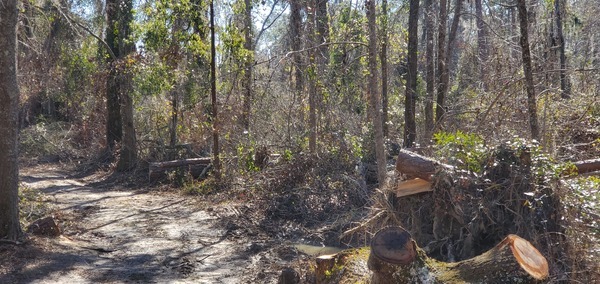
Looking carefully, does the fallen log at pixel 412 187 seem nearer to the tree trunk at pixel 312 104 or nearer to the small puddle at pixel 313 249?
the small puddle at pixel 313 249

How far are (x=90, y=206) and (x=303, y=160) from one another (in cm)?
454

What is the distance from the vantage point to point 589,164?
8.05 m

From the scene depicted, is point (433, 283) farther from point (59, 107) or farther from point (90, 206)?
point (59, 107)

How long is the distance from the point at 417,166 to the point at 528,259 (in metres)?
2.27

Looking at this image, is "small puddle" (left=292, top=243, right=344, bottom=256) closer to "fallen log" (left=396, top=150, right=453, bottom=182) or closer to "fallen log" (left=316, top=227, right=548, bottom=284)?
"fallen log" (left=396, top=150, right=453, bottom=182)

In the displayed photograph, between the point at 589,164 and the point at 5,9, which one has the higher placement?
the point at 5,9

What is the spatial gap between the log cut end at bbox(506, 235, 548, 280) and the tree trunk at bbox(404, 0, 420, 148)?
10478 mm

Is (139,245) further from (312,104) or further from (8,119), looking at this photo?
(312,104)

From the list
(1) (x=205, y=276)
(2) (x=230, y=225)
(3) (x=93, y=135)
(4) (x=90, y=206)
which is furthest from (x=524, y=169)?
(3) (x=93, y=135)

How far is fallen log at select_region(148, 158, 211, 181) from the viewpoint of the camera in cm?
1576

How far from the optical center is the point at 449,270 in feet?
17.8

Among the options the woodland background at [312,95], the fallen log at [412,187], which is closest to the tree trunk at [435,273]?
the woodland background at [312,95]

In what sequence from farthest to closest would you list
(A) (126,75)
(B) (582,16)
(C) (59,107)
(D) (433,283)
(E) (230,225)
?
(C) (59,107) < (B) (582,16) < (A) (126,75) < (E) (230,225) < (D) (433,283)

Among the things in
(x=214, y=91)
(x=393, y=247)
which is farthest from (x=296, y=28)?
(x=393, y=247)
